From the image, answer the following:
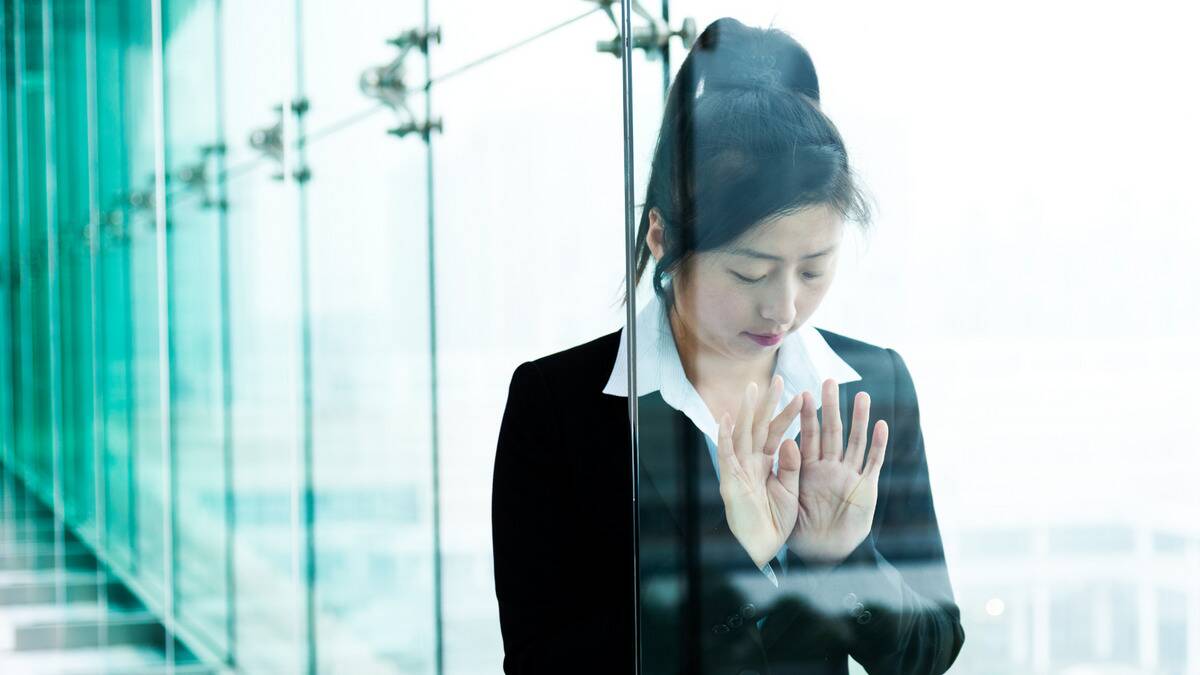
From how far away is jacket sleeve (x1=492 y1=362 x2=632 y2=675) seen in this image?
1.54 metres

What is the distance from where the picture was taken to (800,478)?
1.35 m

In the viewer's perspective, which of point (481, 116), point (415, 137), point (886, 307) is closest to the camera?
point (886, 307)

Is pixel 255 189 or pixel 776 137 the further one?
pixel 255 189

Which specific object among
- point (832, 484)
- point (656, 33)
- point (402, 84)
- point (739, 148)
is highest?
point (402, 84)

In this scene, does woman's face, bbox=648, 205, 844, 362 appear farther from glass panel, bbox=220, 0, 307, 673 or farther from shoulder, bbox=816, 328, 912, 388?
glass panel, bbox=220, 0, 307, 673

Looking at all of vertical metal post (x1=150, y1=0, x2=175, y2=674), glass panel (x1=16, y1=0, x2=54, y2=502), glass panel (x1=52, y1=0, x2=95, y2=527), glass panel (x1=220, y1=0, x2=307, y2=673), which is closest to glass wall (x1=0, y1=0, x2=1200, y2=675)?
glass panel (x1=220, y1=0, x2=307, y2=673)

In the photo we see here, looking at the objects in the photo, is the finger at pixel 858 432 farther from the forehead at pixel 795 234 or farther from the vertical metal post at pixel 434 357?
the vertical metal post at pixel 434 357

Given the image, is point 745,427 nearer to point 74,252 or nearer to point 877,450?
point 877,450

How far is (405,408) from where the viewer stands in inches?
94.5

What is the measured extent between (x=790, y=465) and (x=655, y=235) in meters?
0.29

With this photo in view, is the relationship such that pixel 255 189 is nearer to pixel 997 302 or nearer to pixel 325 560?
pixel 325 560

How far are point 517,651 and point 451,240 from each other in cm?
76

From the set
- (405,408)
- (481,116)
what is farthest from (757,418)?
(405,408)

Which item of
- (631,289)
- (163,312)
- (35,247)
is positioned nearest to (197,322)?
(163,312)
